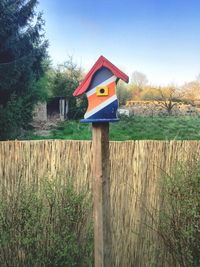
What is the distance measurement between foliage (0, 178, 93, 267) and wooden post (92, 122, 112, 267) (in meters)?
0.36

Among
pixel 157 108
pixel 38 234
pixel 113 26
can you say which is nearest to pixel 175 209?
pixel 38 234

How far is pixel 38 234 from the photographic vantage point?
3.23m

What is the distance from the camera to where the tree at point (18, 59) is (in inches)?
524

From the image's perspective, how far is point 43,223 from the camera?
10.7 feet

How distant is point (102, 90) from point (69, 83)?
18.7m

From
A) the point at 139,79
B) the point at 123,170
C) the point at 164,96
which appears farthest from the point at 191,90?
the point at 123,170

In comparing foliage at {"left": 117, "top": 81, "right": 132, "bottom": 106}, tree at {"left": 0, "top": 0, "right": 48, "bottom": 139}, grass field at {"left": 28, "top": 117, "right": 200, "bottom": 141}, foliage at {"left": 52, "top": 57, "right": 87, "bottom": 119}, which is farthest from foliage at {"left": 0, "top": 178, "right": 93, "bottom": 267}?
foliage at {"left": 52, "top": 57, "right": 87, "bottom": 119}

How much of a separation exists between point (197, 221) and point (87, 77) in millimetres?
1373

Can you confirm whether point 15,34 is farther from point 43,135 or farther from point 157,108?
point 157,108

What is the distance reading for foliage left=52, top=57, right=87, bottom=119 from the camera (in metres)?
20.6

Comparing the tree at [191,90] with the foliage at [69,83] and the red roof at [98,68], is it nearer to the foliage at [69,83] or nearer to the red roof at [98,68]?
the foliage at [69,83]

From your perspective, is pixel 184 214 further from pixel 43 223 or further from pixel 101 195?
pixel 43 223

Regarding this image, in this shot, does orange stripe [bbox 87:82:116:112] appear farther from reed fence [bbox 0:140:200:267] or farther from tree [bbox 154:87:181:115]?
tree [bbox 154:87:181:115]

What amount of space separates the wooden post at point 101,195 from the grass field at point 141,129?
40.8 feet
